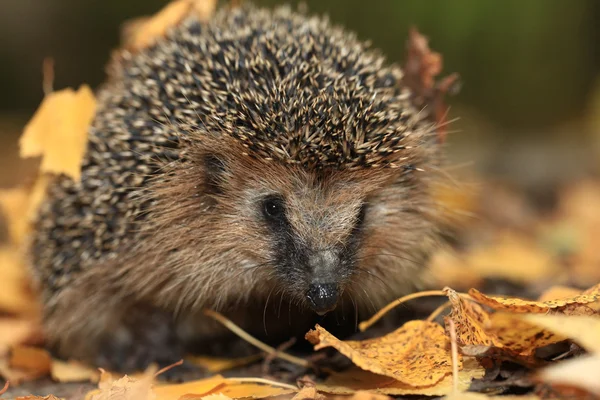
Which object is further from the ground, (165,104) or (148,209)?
(165,104)

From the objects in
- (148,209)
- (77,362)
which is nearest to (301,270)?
(148,209)

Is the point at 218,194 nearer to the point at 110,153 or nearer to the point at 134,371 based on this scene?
the point at 110,153

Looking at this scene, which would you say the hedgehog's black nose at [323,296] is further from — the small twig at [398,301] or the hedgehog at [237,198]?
the small twig at [398,301]

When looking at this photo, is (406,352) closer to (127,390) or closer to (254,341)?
(254,341)

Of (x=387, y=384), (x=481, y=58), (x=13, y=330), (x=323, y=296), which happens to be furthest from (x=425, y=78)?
(x=481, y=58)

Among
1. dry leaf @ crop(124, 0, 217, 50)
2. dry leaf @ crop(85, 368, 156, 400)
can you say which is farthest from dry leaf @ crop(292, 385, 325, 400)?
dry leaf @ crop(124, 0, 217, 50)

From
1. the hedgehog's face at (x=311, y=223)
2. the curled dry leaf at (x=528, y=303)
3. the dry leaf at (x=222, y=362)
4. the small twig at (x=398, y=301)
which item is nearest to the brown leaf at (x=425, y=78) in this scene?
Answer: the hedgehog's face at (x=311, y=223)
